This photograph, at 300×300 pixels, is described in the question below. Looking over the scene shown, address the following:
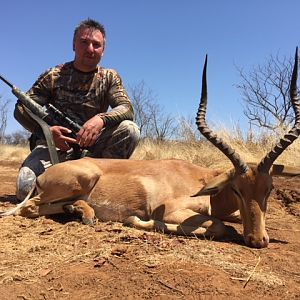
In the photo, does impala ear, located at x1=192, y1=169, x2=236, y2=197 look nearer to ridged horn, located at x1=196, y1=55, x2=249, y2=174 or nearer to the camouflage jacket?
ridged horn, located at x1=196, y1=55, x2=249, y2=174

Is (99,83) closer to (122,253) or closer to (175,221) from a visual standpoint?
(175,221)

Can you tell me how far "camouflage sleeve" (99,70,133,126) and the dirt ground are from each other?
1893 mm

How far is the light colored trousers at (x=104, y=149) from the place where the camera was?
6199 mm

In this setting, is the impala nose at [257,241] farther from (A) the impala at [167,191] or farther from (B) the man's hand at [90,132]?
(B) the man's hand at [90,132]

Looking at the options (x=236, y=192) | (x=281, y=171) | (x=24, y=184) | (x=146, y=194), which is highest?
(x=281, y=171)

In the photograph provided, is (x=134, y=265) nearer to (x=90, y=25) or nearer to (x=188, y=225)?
(x=188, y=225)

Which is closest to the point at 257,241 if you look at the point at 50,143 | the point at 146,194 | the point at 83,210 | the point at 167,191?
the point at 167,191

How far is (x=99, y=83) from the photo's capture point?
6543 mm

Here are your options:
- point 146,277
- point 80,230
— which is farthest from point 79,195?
point 146,277

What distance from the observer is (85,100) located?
6.48m

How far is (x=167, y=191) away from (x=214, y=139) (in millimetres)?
813

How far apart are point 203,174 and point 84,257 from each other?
213 cm

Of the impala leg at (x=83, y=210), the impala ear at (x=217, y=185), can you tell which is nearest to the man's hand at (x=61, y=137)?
the impala leg at (x=83, y=210)

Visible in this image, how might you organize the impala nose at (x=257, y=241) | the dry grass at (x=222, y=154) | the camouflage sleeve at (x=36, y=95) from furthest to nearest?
the dry grass at (x=222, y=154) < the camouflage sleeve at (x=36, y=95) < the impala nose at (x=257, y=241)
